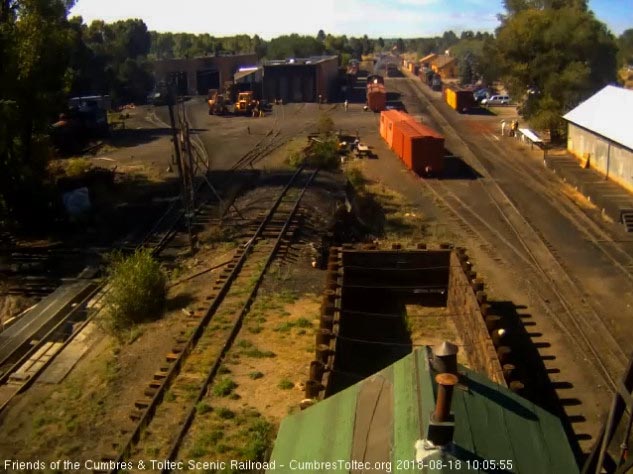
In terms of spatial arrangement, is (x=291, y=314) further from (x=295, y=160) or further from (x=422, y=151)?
(x=295, y=160)

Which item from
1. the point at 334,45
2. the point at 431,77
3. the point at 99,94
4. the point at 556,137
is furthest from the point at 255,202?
the point at 334,45

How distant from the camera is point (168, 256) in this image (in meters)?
19.2

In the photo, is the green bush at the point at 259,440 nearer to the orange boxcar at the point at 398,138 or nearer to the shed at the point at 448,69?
the orange boxcar at the point at 398,138

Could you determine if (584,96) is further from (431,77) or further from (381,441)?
(431,77)

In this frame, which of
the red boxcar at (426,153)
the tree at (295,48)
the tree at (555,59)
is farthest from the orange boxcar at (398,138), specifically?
the tree at (295,48)

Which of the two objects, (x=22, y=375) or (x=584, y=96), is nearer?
(x=22, y=375)

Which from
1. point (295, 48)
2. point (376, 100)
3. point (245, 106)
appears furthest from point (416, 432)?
point (295, 48)

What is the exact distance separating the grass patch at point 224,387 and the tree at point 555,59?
31693 millimetres

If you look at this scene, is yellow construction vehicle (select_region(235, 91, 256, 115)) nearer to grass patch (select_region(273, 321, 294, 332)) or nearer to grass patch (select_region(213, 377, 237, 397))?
grass patch (select_region(273, 321, 294, 332))

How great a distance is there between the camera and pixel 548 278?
57.6 feet

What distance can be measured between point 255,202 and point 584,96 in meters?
24.4

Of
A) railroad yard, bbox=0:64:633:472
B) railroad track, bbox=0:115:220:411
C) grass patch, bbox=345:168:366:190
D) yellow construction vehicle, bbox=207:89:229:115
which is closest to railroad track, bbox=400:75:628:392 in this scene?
railroad yard, bbox=0:64:633:472

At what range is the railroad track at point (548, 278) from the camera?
13383mm
